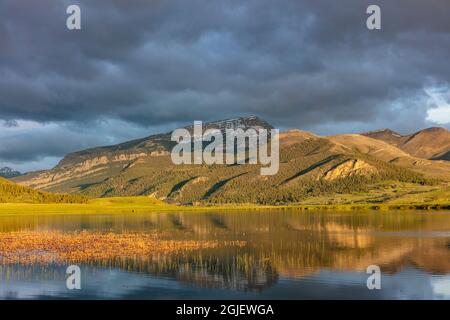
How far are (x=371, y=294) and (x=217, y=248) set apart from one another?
132 ft

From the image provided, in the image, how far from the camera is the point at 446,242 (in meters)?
91.1

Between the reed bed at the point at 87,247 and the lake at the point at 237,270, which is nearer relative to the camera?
the lake at the point at 237,270

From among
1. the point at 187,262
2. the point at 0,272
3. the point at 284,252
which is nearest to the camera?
the point at 0,272

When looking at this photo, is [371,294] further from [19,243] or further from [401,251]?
[19,243]

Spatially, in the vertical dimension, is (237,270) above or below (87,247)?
below

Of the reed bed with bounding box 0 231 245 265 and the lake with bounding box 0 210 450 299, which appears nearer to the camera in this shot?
the lake with bounding box 0 210 450 299

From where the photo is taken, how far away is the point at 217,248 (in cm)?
8600

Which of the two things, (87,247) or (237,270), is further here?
(87,247)
